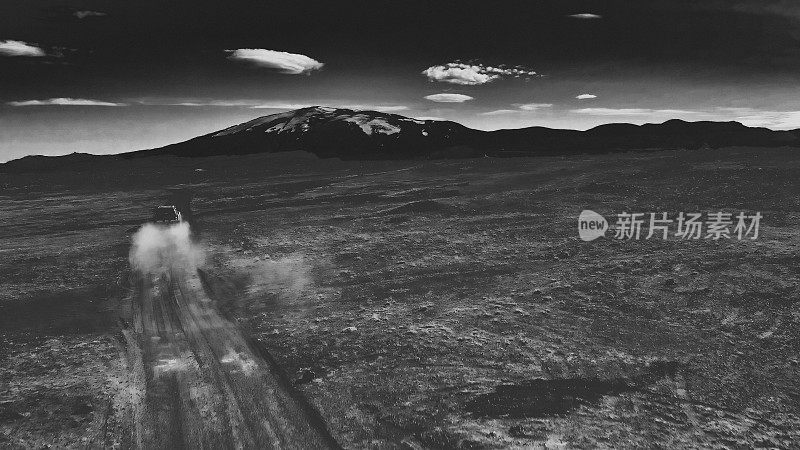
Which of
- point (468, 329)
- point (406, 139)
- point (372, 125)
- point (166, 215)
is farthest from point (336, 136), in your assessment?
point (468, 329)

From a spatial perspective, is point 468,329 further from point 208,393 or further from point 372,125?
point 372,125

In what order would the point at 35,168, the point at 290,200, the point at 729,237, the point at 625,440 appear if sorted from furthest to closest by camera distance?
the point at 35,168, the point at 290,200, the point at 729,237, the point at 625,440

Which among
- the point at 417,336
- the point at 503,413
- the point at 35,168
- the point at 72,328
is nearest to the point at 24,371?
the point at 72,328

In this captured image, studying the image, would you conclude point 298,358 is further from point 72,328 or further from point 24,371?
point 72,328

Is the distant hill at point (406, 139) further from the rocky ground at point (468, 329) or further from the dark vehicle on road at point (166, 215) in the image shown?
the rocky ground at point (468, 329)

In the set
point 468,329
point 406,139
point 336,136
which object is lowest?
point 468,329

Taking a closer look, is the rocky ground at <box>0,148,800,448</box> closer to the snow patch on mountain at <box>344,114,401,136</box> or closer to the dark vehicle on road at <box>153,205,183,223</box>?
the dark vehicle on road at <box>153,205,183,223</box>

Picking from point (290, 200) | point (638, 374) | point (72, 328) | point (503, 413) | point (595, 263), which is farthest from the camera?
point (290, 200)
